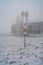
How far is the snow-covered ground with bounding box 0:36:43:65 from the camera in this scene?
152 cm

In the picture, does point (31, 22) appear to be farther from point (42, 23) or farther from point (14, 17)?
point (14, 17)

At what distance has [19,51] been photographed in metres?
1.55

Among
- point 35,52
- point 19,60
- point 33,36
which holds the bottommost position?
point 19,60

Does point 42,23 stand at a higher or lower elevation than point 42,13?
lower

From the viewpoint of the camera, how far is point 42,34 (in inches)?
60.7

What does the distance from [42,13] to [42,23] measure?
0.49 feet

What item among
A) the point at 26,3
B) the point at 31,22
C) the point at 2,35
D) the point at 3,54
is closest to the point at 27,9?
the point at 26,3

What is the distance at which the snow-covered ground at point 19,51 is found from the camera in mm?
1521

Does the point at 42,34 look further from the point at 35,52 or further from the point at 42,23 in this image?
the point at 35,52

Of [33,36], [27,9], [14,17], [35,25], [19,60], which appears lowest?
[19,60]

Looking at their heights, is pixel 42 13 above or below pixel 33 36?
above

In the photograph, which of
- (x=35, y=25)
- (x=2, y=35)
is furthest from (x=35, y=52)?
(x=2, y=35)

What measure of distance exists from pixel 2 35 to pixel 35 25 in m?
0.51

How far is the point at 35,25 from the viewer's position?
1.54 meters
